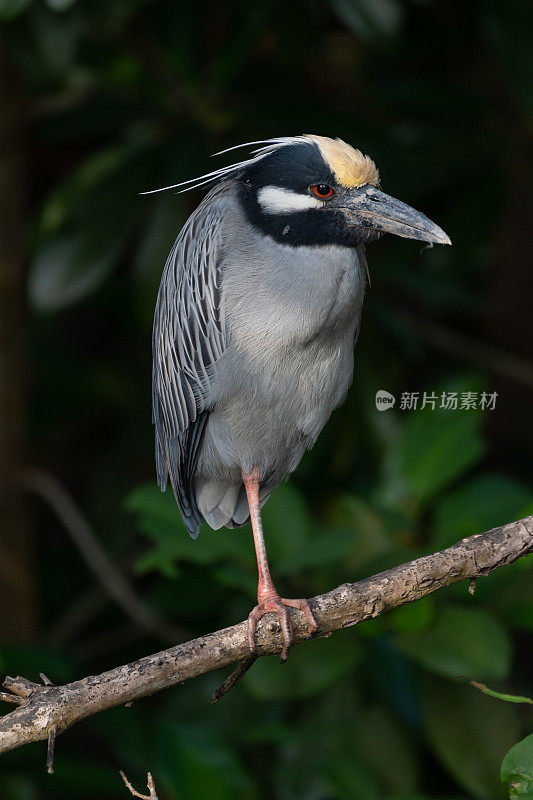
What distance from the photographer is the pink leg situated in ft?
5.51

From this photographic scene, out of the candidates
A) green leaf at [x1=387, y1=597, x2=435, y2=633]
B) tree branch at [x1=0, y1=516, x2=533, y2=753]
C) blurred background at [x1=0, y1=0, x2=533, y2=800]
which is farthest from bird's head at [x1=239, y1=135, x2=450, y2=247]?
green leaf at [x1=387, y1=597, x2=435, y2=633]

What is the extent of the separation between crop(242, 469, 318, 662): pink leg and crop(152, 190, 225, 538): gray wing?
0.12 metres

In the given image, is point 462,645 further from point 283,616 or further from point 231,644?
point 231,644

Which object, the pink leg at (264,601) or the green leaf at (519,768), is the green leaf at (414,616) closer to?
the pink leg at (264,601)

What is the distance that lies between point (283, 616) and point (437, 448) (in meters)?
1.08

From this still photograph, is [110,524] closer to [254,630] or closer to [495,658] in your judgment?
[495,658]

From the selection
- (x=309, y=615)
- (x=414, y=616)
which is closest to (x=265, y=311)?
(x=309, y=615)

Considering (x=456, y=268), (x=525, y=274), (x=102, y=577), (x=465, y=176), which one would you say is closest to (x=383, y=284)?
(x=456, y=268)

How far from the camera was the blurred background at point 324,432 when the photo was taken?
2562 mm

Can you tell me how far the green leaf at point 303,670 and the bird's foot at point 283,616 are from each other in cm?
69

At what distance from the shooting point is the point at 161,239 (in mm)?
3193

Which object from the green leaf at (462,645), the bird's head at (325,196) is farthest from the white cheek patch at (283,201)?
the green leaf at (462,645)

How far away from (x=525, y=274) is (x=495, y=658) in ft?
6.70

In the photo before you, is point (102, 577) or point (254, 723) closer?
point (254, 723)
